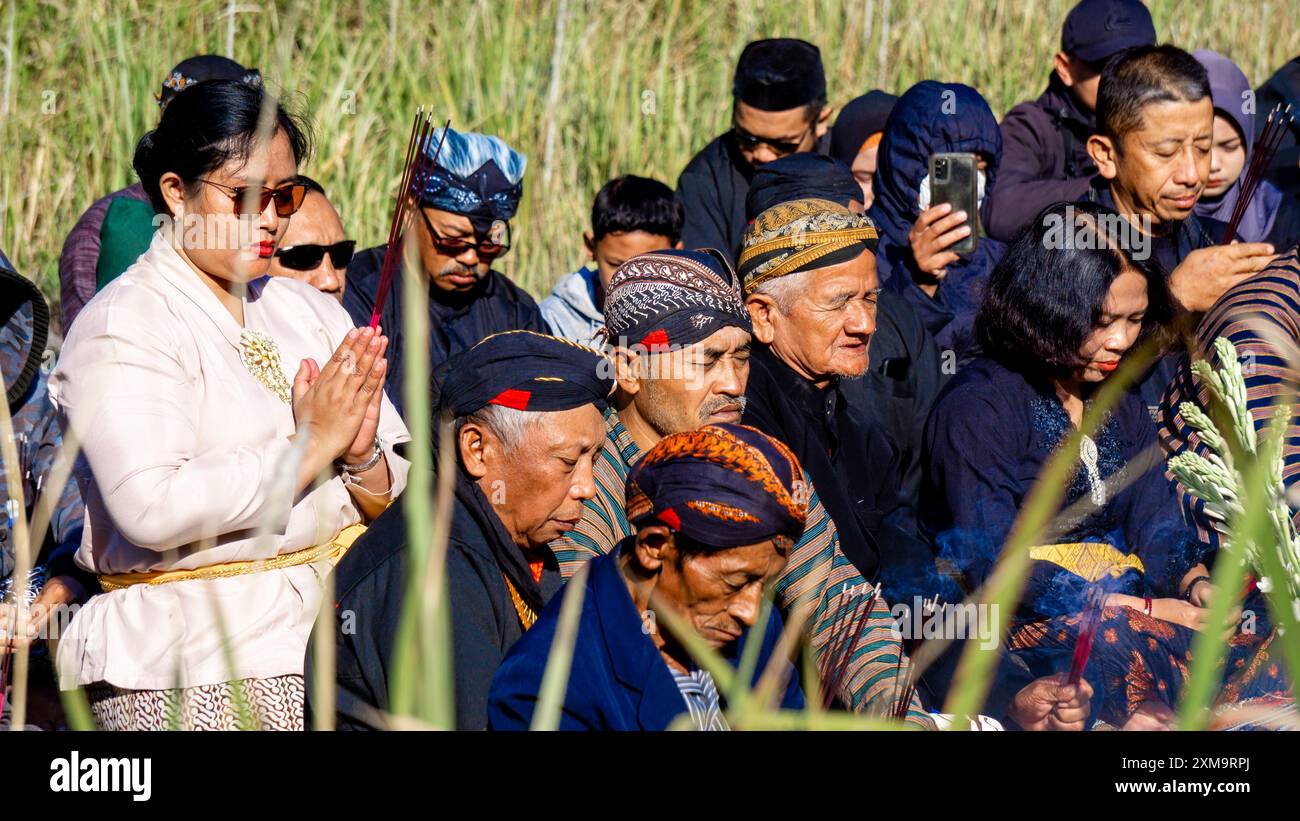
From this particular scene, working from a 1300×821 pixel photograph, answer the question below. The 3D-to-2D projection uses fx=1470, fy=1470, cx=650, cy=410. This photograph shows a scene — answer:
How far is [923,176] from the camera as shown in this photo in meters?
4.79

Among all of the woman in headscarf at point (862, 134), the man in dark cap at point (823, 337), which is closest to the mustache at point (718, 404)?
the man in dark cap at point (823, 337)

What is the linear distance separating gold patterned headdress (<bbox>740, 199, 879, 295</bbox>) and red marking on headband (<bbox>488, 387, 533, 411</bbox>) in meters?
1.26

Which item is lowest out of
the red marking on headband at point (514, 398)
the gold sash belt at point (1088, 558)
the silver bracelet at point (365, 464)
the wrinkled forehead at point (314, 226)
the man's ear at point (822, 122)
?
the gold sash belt at point (1088, 558)

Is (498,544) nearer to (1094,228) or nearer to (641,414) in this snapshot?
(641,414)

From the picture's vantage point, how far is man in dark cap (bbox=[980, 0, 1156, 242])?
17.2 ft

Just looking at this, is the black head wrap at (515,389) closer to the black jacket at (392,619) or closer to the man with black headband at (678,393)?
the black jacket at (392,619)

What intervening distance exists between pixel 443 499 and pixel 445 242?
3.26m

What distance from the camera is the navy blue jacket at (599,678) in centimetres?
219

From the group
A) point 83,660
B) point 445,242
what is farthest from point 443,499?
point 445,242

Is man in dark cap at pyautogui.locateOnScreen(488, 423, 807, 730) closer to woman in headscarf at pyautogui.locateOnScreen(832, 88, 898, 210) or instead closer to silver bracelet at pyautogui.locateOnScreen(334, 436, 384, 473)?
silver bracelet at pyautogui.locateOnScreen(334, 436, 384, 473)

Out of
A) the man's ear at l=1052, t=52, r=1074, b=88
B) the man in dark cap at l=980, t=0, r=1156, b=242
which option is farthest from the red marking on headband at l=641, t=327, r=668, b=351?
the man's ear at l=1052, t=52, r=1074, b=88

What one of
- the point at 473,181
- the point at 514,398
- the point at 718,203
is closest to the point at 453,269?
the point at 473,181

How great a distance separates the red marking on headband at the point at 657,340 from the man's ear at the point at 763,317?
451mm

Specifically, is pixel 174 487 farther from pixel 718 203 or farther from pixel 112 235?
pixel 718 203
